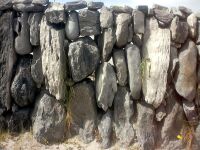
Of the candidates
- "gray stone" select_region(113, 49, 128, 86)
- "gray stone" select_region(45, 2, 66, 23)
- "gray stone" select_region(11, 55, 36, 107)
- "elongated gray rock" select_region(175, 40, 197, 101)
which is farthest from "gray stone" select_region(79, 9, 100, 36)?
"elongated gray rock" select_region(175, 40, 197, 101)

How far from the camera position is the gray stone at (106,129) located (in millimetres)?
6547

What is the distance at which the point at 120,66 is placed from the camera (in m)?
6.59

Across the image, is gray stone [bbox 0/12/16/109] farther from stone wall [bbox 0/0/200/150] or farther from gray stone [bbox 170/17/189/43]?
gray stone [bbox 170/17/189/43]

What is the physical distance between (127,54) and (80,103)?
112cm

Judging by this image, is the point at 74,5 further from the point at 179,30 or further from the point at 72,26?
the point at 179,30

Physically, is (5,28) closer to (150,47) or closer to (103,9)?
(103,9)

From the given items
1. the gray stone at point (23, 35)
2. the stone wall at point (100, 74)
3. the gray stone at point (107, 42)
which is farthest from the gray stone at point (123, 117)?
the gray stone at point (23, 35)

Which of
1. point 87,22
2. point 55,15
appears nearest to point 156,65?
point 87,22

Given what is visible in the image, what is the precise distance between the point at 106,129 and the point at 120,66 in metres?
1.05

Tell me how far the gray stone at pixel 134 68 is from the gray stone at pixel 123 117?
15 cm

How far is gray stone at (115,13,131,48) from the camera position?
650 centimetres

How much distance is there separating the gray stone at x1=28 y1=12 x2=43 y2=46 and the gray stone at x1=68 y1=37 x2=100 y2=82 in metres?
0.58

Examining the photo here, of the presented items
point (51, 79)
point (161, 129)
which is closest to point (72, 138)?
point (51, 79)

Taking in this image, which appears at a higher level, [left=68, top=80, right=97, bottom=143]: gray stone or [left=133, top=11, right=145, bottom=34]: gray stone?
[left=133, top=11, right=145, bottom=34]: gray stone
